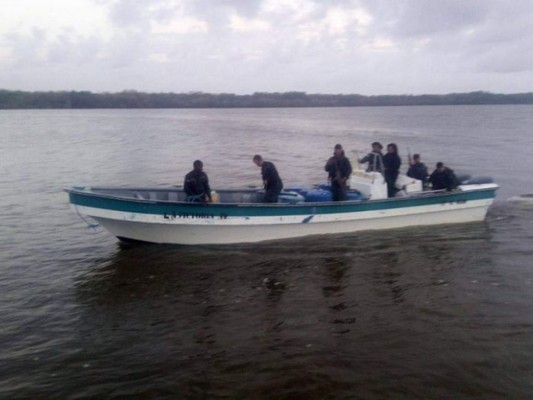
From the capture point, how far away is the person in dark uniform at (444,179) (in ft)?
43.0

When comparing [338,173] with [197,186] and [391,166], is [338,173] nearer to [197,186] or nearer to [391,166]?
[391,166]

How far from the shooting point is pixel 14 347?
7.44 m

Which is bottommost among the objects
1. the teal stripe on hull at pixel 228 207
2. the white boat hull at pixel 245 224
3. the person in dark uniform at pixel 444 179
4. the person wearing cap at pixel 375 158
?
the white boat hull at pixel 245 224

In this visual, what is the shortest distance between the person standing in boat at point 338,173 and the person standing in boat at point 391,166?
128cm

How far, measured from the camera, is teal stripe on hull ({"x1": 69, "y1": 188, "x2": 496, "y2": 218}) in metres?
10.9

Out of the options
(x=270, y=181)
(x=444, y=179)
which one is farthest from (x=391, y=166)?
(x=270, y=181)

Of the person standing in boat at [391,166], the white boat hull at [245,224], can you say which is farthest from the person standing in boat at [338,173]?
the person standing in boat at [391,166]

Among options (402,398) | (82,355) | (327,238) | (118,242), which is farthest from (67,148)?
(402,398)

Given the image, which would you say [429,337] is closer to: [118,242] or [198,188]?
[198,188]

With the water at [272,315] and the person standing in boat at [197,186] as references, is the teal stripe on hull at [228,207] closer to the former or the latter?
the person standing in boat at [197,186]

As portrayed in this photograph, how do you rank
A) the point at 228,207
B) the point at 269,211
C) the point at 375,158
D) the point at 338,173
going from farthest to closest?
the point at 375,158
the point at 338,173
the point at 269,211
the point at 228,207

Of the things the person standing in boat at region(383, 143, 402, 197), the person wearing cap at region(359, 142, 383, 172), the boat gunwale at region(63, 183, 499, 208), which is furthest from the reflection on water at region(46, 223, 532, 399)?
the person wearing cap at region(359, 142, 383, 172)

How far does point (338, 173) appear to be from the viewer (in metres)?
12.2

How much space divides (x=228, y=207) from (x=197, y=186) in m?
0.86
